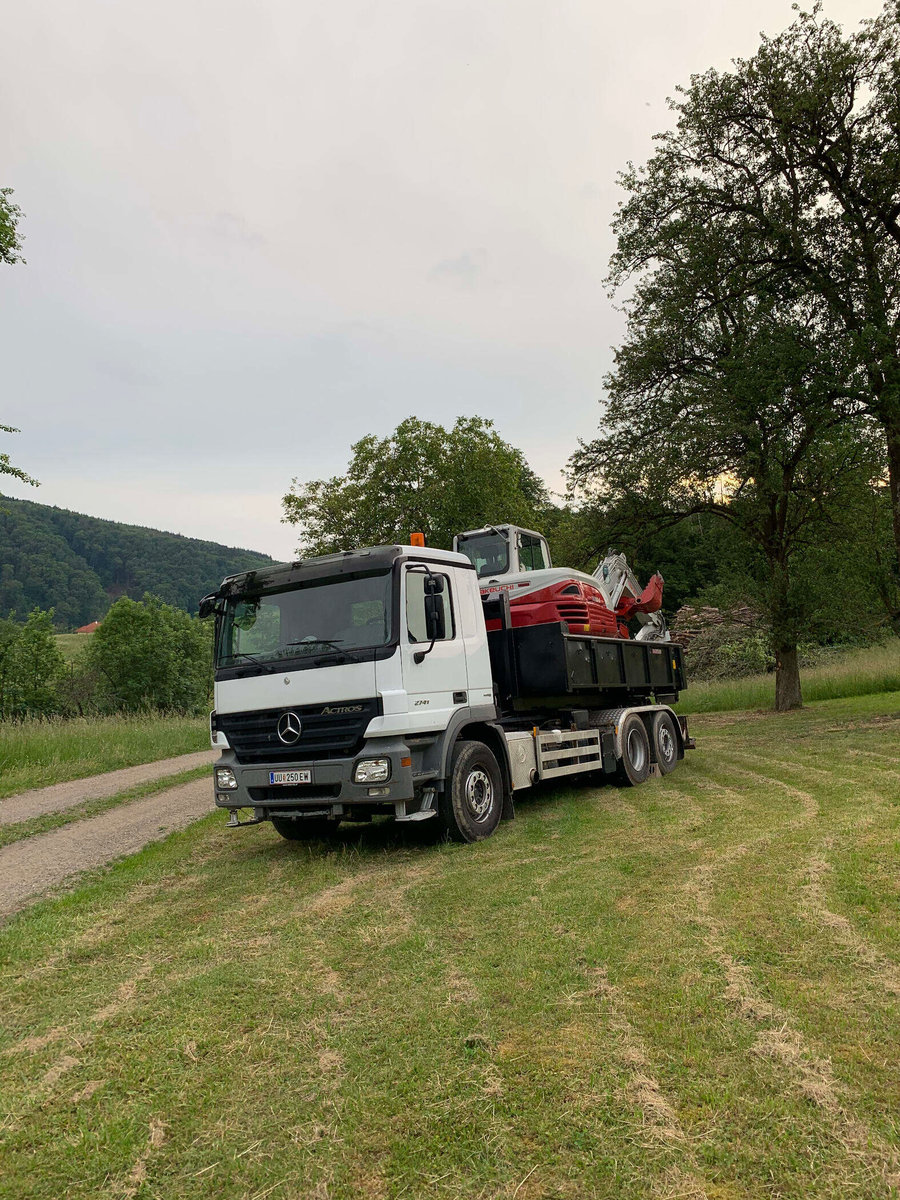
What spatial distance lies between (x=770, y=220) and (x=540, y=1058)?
17.2 m

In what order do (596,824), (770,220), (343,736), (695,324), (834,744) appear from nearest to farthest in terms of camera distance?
(343,736)
(596,824)
(834,744)
(770,220)
(695,324)

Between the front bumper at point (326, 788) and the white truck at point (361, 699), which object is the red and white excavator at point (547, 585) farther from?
the front bumper at point (326, 788)

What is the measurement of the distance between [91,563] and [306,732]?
90.8 m

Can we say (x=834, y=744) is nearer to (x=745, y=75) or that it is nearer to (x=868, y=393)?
(x=868, y=393)

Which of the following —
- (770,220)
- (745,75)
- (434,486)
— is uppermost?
(745,75)

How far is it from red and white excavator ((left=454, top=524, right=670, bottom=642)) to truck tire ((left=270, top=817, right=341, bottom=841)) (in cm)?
317

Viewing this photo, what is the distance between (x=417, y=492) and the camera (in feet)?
94.0

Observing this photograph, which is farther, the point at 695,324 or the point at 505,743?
the point at 695,324

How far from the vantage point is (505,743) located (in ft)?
29.1

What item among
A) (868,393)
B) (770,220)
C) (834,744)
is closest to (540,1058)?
(834,744)

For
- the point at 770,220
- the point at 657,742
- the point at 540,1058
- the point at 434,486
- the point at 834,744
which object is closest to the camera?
the point at 540,1058

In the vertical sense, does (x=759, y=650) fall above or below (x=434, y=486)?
below

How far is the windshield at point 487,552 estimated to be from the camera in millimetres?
11227

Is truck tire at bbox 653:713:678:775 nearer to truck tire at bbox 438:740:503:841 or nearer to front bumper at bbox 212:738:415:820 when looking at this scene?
truck tire at bbox 438:740:503:841
